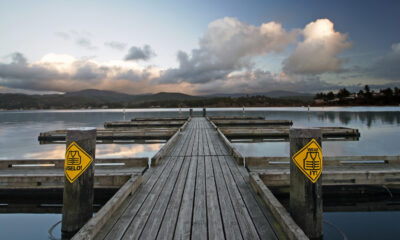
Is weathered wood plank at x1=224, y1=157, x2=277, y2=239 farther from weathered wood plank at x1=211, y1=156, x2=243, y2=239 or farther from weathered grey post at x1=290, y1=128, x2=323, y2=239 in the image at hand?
weathered grey post at x1=290, y1=128, x2=323, y2=239

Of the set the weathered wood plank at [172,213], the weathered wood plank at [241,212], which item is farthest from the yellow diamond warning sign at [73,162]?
the weathered wood plank at [241,212]

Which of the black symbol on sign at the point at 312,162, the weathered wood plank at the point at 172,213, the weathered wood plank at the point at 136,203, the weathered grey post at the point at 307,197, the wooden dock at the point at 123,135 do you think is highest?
the black symbol on sign at the point at 312,162

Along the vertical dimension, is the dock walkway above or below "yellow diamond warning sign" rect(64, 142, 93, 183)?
below

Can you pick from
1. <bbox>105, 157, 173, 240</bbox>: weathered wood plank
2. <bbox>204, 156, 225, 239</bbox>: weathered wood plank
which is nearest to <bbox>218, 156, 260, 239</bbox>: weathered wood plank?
<bbox>204, 156, 225, 239</bbox>: weathered wood plank

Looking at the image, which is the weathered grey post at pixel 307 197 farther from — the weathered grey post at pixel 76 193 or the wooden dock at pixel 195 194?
the weathered grey post at pixel 76 193

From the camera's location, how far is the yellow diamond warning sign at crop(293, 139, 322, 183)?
2881mm

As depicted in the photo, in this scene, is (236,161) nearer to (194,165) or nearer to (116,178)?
(194,165)

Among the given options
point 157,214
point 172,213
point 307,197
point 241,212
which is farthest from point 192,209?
point 307,197

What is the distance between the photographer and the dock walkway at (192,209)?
2785 mm

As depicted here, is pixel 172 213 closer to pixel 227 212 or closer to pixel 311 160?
pixel 227 212

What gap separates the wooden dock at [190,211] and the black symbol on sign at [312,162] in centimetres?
91

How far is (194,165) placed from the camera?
6.09 metres

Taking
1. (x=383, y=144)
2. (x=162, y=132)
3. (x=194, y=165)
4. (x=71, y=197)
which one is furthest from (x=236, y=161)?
(x=383, y=144)

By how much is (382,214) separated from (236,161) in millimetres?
3941
